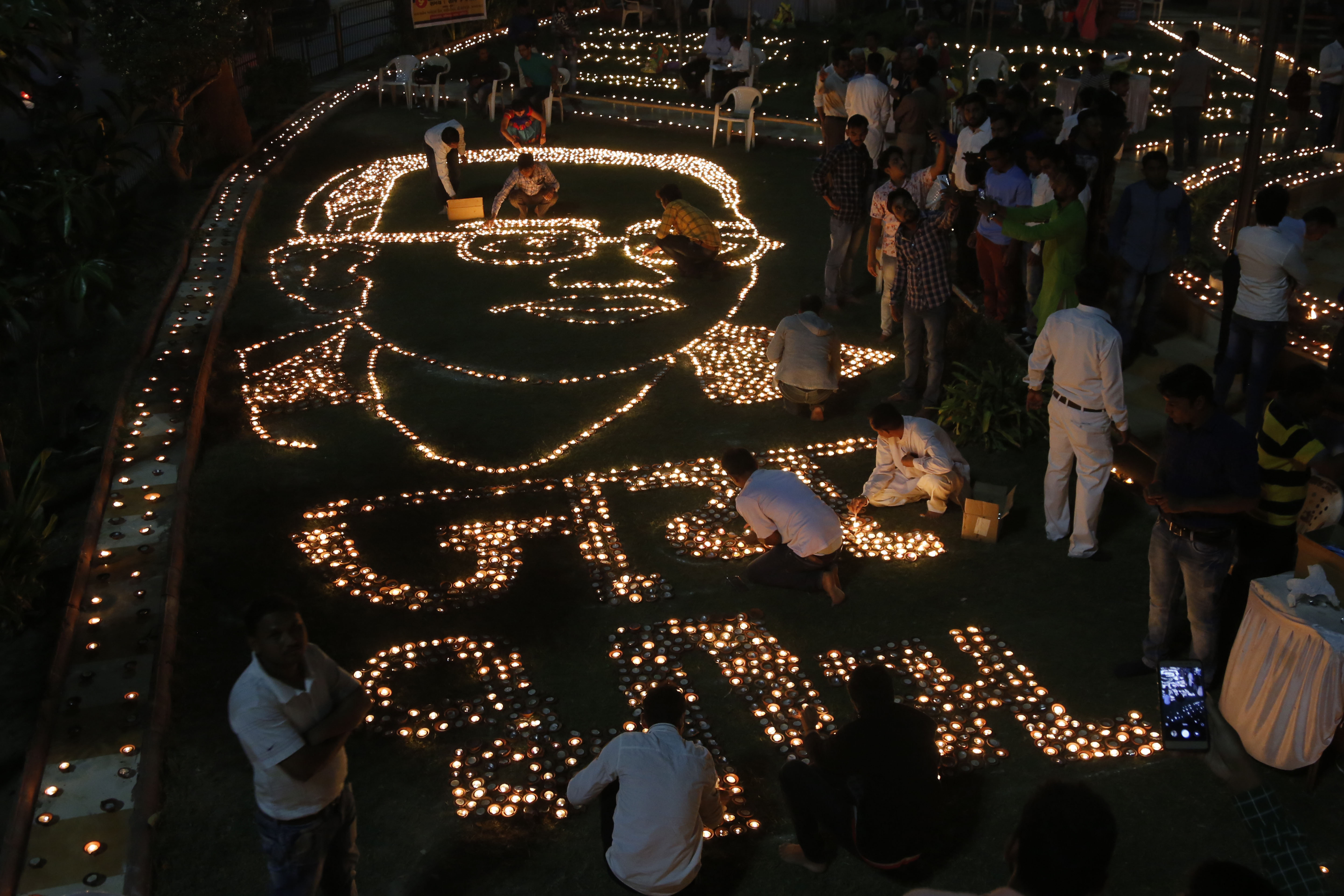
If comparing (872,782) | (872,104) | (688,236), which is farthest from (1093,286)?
(872,104)

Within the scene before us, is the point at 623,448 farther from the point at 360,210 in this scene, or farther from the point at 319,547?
the point at 360,210

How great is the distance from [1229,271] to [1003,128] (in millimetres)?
2411

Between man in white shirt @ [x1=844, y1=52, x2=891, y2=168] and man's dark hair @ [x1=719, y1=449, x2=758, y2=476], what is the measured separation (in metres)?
6.31

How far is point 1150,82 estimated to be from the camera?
46.8ft

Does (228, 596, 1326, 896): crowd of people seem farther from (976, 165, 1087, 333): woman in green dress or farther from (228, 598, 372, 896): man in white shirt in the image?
(976, 165, 1087, 333): woman in green dress

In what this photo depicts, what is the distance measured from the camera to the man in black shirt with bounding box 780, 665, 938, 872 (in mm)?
3896

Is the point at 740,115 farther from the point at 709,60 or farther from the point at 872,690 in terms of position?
the point at 872,690

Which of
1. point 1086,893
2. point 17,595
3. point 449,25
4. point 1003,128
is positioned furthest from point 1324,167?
point 449,25

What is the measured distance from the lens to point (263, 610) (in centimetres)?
341

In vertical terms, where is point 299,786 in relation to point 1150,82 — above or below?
below

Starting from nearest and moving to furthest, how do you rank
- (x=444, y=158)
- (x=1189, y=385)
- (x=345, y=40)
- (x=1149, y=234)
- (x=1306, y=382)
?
1. (x=1189, y=385)
2. (x=1306, y=382)
3. (x=1149, y=234)
4. (x=444, y=158)
5. (x=345, y=40)

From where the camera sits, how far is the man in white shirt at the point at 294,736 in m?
3.42

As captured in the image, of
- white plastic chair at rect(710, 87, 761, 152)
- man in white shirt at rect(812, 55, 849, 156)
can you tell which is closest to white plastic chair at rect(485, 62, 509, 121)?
white plastic chair at rect(710, 87, 761, 152)

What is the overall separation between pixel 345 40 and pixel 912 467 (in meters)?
18.9
